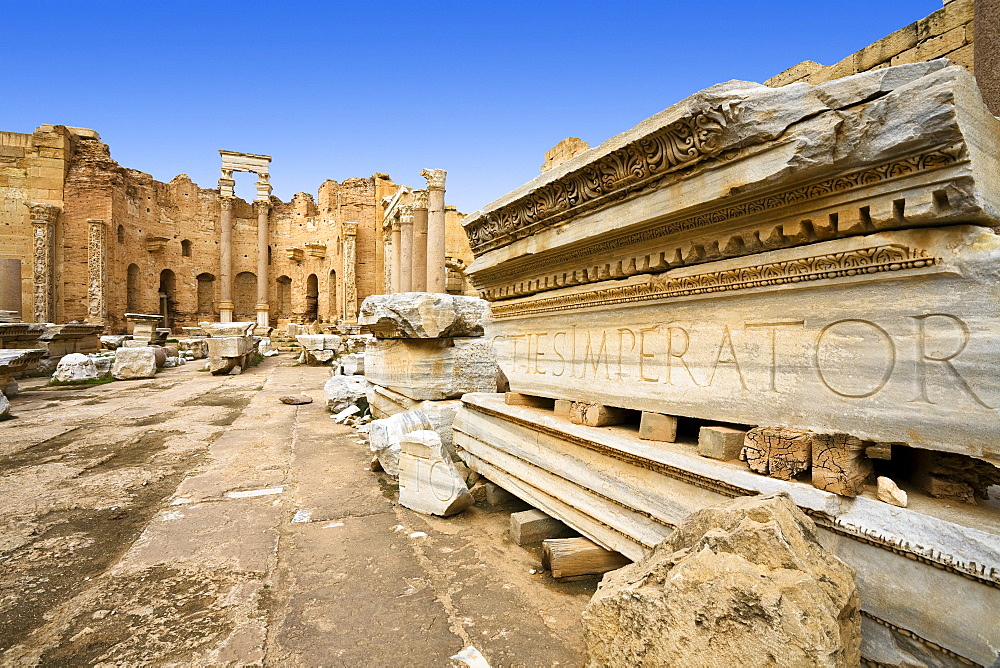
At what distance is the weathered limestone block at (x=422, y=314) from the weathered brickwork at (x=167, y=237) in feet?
47.0

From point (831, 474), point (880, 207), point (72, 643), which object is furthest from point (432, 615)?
point (880, 207)

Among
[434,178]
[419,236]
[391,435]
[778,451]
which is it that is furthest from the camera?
[419,236]

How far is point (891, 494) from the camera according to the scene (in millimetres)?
1223

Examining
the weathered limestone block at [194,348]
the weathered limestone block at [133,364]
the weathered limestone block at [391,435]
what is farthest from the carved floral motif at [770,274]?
the weathered limestone block at [194,348]

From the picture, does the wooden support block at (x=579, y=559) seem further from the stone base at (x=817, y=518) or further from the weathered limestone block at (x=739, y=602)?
the weathered limestone block at (x=739, y=602)

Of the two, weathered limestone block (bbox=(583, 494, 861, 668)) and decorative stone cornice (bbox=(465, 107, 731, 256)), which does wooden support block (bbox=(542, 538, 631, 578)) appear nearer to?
weathered limestone block (bbox=(583, 494, 861, 668))

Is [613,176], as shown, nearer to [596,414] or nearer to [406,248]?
[596,414]

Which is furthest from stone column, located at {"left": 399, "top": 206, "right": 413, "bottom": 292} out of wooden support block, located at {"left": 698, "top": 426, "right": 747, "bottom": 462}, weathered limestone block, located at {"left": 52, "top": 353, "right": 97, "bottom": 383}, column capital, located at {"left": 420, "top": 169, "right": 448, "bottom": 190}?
wooden support block, located at {"left": 698, "top": 426, "right": 747, "bottom": 462}

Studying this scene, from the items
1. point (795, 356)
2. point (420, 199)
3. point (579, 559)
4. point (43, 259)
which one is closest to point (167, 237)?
point (43, 259)

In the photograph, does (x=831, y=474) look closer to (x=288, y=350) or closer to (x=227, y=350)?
(x=227, y=350)

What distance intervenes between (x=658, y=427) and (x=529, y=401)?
1.07 meters

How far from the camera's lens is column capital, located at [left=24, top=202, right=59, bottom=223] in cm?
1938

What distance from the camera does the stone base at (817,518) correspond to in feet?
3.42

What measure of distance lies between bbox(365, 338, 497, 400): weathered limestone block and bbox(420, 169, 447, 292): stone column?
411 inches
